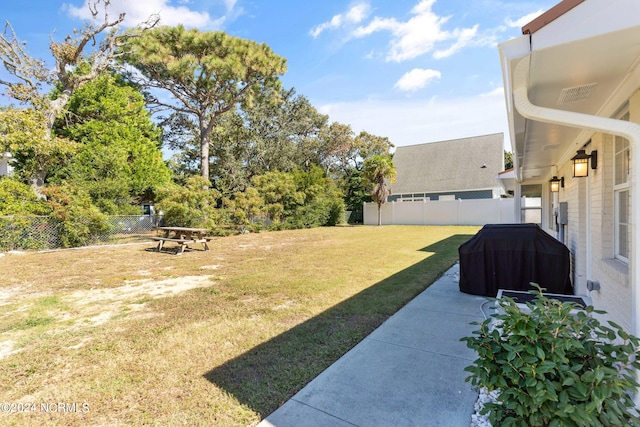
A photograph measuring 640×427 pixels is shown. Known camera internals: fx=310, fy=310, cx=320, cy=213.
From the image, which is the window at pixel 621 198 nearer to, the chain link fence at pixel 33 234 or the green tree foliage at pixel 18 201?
the chain link fence at pixel 33 234

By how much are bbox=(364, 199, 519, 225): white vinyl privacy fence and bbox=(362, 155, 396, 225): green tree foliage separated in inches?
64.9

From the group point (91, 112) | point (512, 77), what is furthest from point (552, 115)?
point (91, 112)

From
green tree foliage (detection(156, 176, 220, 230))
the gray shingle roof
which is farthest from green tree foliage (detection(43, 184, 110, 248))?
the gray shingle roof

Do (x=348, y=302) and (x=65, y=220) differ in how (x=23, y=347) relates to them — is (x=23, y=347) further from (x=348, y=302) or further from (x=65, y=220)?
(x=65, y=220)

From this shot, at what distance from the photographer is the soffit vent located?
2594 mm

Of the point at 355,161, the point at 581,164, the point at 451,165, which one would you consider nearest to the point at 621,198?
the point at 581,164

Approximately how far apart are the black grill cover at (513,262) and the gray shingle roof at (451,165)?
19084mm

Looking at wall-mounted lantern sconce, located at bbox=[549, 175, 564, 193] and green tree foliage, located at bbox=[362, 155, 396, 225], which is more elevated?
green tree foliage, located at bbox=[362, 155, 396, 225]

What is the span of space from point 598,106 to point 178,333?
5.24m

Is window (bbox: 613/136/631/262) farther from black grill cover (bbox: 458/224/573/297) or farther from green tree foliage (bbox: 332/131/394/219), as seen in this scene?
green tree foliage (bbox: 332/131/394/219)

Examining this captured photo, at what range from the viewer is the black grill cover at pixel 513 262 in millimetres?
4938

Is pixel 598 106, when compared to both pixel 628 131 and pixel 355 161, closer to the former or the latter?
pixel 628 131

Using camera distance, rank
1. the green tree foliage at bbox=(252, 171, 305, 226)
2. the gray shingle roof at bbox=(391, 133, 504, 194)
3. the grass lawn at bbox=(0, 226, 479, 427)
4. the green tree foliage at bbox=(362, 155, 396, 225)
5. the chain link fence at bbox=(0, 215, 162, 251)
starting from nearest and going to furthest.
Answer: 1. the grass lawn at bbox=(0, 226, 479, 427)
2. the chain link fence at bbox=(0, 215, 162, 251)
3. the green tree foliage at bbox=(252, 171, 305, 226)
4. the green tree foliage at bbox=(362, 155, 396, 225)
5. the gray shingle roof at bbox=(391, 133, 504, 194)

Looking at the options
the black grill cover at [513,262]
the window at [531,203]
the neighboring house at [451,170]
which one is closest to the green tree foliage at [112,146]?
the black grill cover at [513,262]
